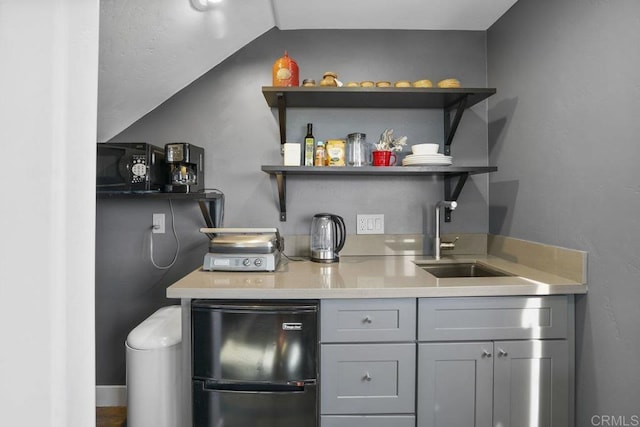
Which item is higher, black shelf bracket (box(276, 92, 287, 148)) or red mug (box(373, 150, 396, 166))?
black shelf bracket (box(276, 92, 287, 148))

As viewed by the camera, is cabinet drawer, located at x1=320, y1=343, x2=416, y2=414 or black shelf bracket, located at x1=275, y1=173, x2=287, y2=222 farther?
black shelf bracket, located at x1=275, y1=173, x2=287, y2=222

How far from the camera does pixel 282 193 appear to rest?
6.57ft

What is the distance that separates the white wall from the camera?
0.22 m

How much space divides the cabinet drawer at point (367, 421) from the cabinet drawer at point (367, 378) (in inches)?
0.7

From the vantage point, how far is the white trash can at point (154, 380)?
155 centimetres

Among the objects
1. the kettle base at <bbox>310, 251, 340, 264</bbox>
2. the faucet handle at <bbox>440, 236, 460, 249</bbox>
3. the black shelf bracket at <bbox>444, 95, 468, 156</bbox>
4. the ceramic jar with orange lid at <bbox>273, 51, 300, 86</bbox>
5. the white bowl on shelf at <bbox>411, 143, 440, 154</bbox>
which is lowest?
the kettle base at <bbox>310, 251, 340, 264</bbox>

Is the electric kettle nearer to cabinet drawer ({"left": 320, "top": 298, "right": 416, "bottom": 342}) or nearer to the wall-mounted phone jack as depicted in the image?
cabinet drawer ({"left": 320, "top": 298, "right": 416, "bottom": 342})

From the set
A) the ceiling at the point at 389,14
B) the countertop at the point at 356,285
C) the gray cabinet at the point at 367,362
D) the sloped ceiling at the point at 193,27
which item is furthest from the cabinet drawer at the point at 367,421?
the ceiling at the point at 389,14

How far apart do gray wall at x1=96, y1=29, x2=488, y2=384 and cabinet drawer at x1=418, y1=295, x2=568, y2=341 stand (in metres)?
0.75

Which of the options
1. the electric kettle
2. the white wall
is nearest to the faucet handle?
the electric kettle

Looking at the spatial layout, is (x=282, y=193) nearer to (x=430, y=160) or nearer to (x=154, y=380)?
(x=430, y=160)

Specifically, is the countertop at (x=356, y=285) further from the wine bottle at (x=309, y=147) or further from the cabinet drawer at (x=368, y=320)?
the wine bottle at (x=309, y=147)

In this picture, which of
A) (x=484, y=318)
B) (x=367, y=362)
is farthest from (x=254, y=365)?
(x=484, y=318)

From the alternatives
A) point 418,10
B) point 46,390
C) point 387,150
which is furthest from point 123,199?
point 46,390
